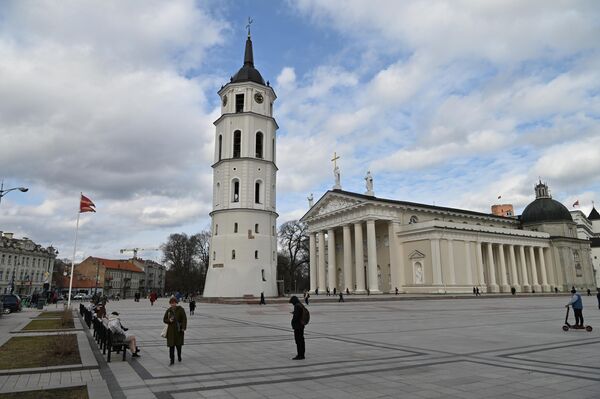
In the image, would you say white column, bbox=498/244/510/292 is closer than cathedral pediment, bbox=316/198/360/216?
No

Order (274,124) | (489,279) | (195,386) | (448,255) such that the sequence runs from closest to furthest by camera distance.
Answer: (195,386) → (274,124) → (448,255) → (489,279)

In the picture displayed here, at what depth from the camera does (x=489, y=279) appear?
202ft

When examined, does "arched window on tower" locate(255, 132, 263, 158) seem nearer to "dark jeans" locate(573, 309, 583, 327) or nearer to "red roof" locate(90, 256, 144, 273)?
"dark jeans" locate(573, 309, 583, 327)

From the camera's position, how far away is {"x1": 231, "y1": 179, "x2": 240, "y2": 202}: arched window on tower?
1824 inches

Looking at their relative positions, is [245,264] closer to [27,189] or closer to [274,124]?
[274,124]

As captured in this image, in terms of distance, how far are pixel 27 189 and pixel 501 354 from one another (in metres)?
25.1

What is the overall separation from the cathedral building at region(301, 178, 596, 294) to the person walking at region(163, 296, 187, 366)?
45057 millimetres

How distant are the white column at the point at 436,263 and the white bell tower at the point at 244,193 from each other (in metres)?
21.2

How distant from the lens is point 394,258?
57938 mm

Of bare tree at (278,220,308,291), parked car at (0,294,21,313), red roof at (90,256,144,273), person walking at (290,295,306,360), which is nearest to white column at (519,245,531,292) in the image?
bare tree at (278,220,308,291)

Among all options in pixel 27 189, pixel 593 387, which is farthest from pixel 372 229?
pixel 593 387

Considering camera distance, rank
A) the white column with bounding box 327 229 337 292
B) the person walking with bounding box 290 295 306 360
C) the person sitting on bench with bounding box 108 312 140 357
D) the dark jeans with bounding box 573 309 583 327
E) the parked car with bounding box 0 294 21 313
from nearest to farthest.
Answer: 1. the person walking with bounding box 290 295 306 360
2. the person sitting on bench with bounding box 108 312 140 357
3. the dark jeans with bounding box 573 309 583 327
4. the parked car with bounding box 0 294 21 313
5. the white column with bounding box 327 229 337 292

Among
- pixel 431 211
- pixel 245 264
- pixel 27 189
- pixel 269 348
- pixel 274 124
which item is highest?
pixel 274 124

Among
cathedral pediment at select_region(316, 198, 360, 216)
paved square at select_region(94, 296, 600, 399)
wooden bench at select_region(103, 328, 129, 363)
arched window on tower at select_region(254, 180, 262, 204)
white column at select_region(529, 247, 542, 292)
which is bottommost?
paved square at select_region(94, 296, 600, 399)
